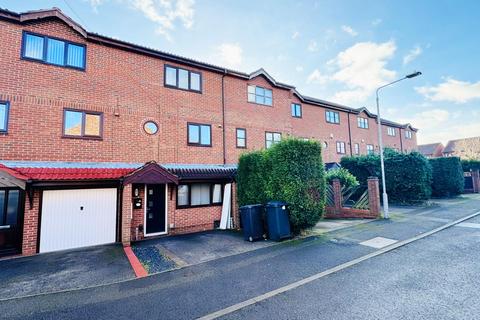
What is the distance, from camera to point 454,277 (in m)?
5.18

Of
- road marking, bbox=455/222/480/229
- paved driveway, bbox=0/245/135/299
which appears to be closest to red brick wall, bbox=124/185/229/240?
paved driveway, bbox=0/245/135/299

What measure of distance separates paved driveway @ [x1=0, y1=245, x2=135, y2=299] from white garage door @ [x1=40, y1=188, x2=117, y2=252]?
0.52 meters

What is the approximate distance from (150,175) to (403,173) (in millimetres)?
16412

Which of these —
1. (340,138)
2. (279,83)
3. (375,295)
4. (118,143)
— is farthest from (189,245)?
(340,138)

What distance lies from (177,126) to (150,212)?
4308mm

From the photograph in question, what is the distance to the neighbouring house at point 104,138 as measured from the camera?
823cm

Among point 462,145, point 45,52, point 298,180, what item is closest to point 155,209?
point 298,180

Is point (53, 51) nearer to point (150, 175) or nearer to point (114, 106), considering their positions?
point (114, 106)

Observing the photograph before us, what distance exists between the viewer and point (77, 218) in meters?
8.69

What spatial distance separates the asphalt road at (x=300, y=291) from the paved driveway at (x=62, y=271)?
1.74 ft

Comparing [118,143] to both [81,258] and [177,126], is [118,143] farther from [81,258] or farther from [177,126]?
[81,258]

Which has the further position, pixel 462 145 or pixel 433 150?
pixel 433 150

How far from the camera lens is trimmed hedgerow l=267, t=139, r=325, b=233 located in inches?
355

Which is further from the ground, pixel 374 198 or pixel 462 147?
pixel 462 147
